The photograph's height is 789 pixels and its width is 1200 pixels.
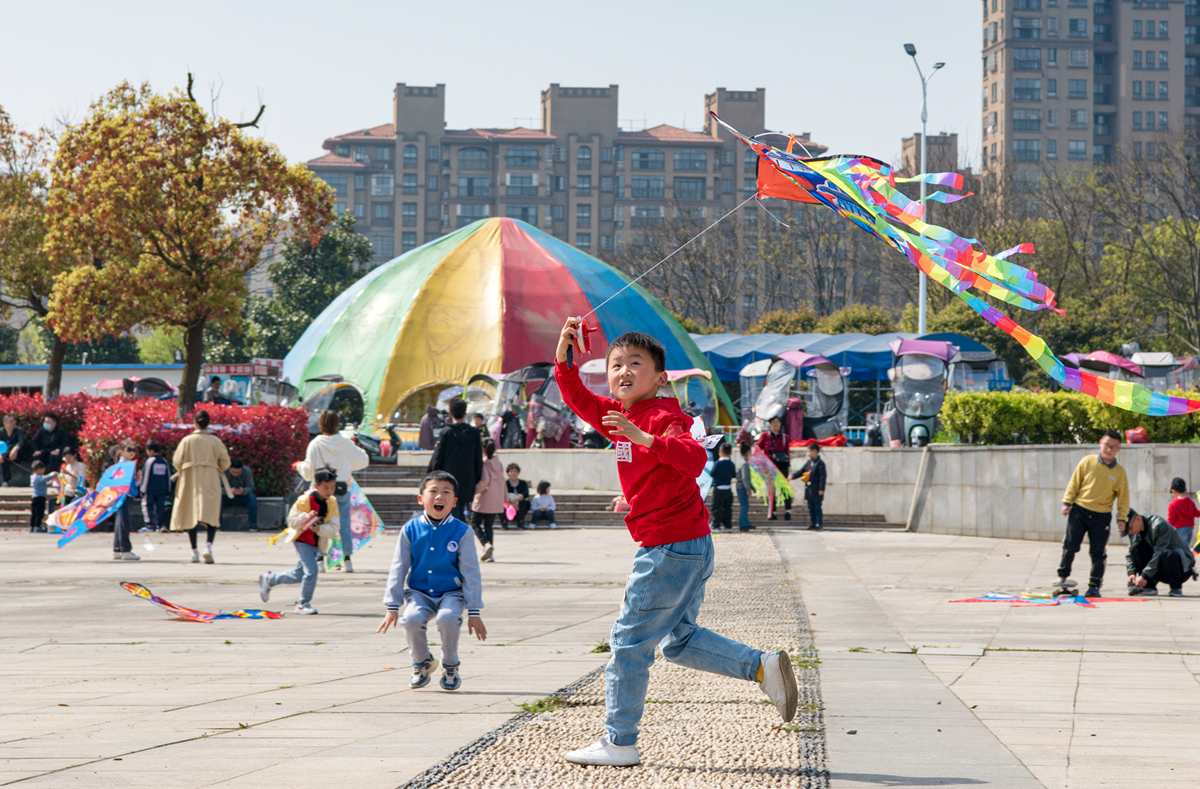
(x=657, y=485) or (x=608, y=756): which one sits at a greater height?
(x=657, y=485)

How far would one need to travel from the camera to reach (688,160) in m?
115

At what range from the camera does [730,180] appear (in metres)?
116

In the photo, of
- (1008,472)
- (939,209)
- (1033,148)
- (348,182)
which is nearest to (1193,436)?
(1008,472)

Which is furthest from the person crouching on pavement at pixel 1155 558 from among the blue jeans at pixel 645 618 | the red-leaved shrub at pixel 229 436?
the red-leaved shrub at pixel 229 436

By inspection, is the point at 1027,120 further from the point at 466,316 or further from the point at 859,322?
the point at 466,316

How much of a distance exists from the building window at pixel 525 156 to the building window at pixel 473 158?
2985mm

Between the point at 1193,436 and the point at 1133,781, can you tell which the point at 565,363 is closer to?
the point at 1133,781

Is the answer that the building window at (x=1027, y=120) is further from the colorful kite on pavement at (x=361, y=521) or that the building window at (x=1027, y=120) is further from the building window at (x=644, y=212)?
the colorful kite on pavement at (x=361, y=521)

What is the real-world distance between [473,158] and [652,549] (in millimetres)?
113404

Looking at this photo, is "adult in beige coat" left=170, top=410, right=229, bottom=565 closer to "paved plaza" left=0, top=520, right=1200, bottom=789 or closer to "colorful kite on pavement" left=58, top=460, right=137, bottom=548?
"colorful kite on pavement" left=58, top=460, right=137, bottom=548

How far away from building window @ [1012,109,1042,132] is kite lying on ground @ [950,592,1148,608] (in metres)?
102

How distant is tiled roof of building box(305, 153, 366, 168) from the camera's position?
116 meters

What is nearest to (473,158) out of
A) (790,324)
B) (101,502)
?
(790,324)

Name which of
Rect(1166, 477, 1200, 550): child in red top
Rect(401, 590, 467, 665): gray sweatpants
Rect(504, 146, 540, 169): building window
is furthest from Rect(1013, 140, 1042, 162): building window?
Rect(401, 590, 467, 665): gray sweatpants
